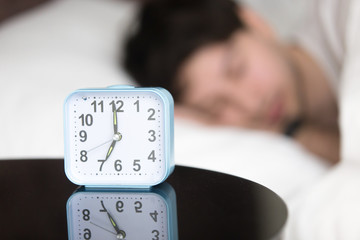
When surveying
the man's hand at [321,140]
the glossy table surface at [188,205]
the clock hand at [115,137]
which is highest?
the clock hand at [115,137]

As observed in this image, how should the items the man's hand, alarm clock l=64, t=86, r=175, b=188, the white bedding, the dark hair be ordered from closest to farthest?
alarm clock l=64, t=86, r=175, b=188 < the white bedding < the man's hand < the dark hair

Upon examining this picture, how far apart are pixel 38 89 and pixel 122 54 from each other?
1.39 ft

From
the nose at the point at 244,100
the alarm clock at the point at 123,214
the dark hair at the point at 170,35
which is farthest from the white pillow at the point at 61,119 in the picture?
the alarm clock at the point at 123,214

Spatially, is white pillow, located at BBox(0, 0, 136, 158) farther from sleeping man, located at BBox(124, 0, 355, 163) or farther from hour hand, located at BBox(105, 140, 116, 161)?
hour hand, located at BBox(105, 140, 116, 161)

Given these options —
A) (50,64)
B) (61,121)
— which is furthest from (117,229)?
(50,64)

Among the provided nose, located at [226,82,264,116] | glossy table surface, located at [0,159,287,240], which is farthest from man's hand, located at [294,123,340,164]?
glossy table surface, located at [0,159,287,240]

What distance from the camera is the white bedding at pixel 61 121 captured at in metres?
0.96

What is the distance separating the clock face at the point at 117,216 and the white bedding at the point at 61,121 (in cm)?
33

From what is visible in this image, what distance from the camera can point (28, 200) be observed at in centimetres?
57

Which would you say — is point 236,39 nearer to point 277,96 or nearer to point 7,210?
point 277,96

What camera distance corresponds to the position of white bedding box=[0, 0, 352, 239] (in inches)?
37.7

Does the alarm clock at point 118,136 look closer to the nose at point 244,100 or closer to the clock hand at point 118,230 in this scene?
the clock hand at point 118,230

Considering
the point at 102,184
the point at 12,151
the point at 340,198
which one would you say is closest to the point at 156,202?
the point at 102,184

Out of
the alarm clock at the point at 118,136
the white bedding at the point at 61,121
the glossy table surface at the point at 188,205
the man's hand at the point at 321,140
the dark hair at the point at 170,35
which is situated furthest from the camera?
the dark hair at the point at 170,35
